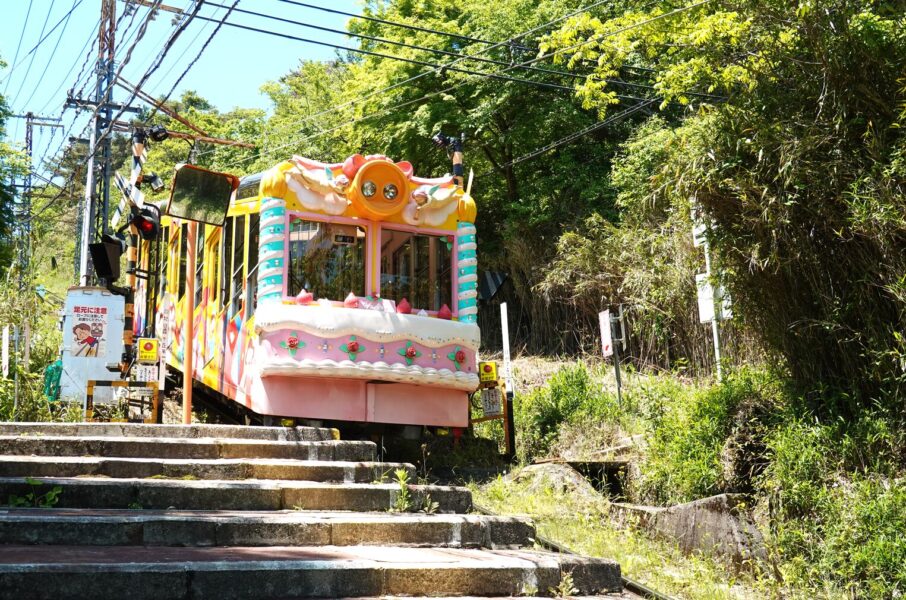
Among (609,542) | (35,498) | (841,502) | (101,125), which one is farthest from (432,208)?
(101,125)

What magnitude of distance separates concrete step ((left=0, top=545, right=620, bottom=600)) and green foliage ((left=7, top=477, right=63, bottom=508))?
803 mm

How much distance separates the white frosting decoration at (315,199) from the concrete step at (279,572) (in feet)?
17.2

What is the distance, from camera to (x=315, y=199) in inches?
404

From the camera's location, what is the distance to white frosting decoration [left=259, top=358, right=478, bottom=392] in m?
9.74

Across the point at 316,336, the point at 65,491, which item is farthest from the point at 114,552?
the point at 316,336

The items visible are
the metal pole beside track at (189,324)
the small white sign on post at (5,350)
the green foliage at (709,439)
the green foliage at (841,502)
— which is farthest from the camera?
the small white sign on post at (5,350)

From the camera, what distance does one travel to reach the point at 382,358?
10102 mm

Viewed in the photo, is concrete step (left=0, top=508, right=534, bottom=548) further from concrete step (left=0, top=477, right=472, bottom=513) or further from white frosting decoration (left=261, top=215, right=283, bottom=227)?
white frosting decoration (left=261, top=215, right=283, bottom=227)

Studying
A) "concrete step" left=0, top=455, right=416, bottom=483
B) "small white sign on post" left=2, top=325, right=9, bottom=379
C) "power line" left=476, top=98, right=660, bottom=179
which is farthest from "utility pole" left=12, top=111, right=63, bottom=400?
"power line" left=476, top=98, right=660, bottom=179

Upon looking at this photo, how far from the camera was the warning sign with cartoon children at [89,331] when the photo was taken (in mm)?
12016

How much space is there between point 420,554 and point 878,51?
623 cm

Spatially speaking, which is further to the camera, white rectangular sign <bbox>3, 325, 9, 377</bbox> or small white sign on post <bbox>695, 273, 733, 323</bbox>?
white rectangular sign <bbox>3, 325, 9, 377</bbox>

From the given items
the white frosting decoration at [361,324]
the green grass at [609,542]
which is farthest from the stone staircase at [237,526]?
the white frosting decoration at [361,324]

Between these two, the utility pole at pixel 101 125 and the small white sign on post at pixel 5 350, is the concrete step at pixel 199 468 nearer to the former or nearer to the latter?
the small white sign on post at pixel 5 350
